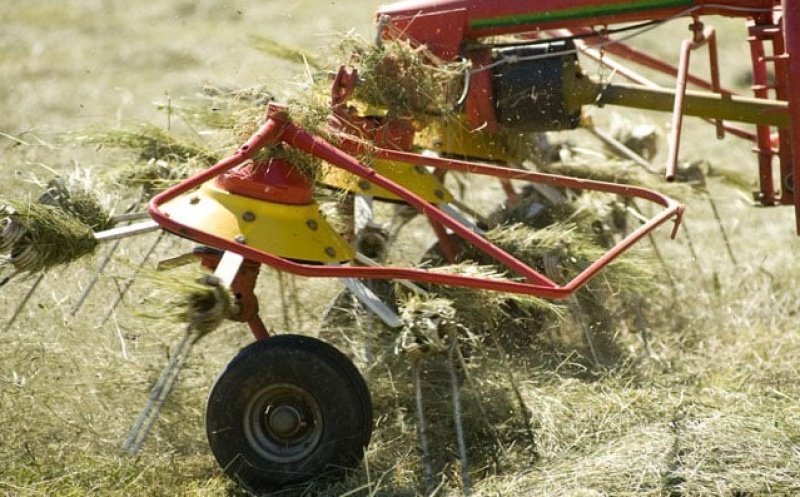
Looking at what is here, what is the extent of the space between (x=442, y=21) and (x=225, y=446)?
2.03 meters

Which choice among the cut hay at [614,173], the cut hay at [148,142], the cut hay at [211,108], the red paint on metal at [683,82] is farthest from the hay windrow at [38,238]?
the cut hay at [614,173]

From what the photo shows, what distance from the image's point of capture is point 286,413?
3.99m

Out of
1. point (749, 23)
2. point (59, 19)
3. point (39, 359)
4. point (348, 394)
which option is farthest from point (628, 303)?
point (59, 19)

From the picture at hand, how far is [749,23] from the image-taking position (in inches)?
196

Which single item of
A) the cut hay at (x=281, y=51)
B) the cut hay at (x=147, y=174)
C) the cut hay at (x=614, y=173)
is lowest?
the cut hay at (x=614, y=173)

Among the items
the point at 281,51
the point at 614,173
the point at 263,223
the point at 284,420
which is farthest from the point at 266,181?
the point at 614,173

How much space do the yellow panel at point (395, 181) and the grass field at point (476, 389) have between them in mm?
411

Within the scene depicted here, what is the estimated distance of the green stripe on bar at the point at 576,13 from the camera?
4.84m

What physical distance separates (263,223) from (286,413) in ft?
2.08

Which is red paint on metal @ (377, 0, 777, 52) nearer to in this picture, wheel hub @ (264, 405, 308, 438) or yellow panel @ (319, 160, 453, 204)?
yellow panel @ (319, 160, 453, 204)

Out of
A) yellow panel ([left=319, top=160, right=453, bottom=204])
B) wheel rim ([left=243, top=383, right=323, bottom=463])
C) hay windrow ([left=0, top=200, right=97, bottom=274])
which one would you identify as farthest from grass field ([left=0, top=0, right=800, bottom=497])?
yellow panel ([left=319, top=160, right=453, bottom=204])

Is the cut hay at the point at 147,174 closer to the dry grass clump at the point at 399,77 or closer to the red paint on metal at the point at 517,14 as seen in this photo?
the dry grass clump at the point at 399,77

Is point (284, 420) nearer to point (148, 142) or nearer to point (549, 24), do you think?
point (148, 142)

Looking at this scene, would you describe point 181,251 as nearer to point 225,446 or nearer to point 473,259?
point 473,259
